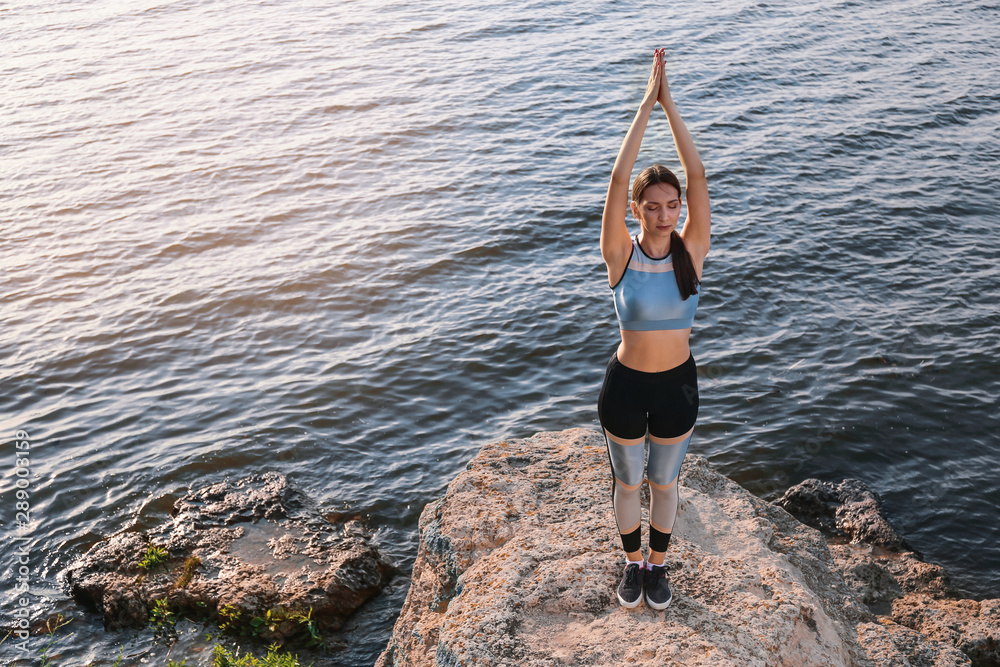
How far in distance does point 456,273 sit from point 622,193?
31.6 ft

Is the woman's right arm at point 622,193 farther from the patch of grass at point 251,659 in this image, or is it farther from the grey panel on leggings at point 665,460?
the patch of grass at point 251,659

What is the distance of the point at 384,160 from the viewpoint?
19.2 m

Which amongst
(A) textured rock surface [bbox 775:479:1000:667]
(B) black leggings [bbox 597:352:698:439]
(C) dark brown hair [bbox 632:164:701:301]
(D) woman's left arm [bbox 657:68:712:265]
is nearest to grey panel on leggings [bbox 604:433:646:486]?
(B) black leggings [bbox 597:352:698:439]

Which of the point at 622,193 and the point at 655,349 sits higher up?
the point at 622,193

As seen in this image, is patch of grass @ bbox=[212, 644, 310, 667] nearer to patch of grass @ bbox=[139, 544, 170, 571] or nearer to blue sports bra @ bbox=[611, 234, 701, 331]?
patch of grass @ bbox=[139, 544, 170, 571]

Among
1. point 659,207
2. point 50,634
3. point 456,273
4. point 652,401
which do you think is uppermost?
point 659,207

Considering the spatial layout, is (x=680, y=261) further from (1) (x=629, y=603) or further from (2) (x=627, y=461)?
(1) (x=629, y=603)

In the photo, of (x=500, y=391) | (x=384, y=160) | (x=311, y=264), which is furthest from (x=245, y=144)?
(x=500, y=391)

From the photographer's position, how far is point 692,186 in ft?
15.6

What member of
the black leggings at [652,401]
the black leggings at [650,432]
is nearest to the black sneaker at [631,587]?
the black leggings at [650,432]

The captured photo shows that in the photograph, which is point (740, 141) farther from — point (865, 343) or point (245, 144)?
point (245, 144)

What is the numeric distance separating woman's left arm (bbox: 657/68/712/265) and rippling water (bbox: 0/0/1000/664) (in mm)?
5067

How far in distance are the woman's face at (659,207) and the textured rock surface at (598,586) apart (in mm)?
2513

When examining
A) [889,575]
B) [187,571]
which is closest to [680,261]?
[889,575]
